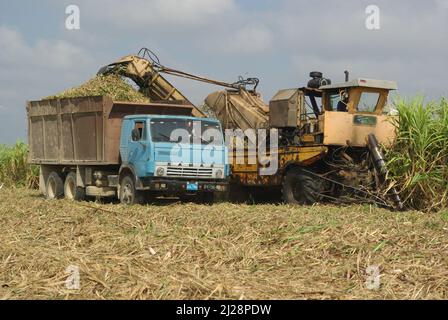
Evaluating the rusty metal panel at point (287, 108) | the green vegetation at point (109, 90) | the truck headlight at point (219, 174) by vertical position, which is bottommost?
the truck headlight at point (219, 174)

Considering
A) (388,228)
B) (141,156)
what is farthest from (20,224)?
(388,228)

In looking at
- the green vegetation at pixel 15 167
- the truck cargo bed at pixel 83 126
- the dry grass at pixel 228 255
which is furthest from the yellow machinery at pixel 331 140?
the green vegetation at pixel 15 167

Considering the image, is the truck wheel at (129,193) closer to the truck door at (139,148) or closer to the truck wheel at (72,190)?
the truck door at (139,148)

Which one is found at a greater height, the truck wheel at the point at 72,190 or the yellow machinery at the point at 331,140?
the yellow machinery at the point at 331,140

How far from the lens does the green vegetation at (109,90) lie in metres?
15.5

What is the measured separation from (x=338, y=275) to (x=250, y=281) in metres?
0.95

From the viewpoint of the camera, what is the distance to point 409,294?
5.88m

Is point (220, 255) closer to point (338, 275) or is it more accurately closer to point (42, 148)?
point (338, 275)

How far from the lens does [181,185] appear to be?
1294cm

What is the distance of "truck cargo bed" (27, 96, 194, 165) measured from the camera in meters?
14.2

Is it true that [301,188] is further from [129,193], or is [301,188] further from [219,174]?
[129,193]

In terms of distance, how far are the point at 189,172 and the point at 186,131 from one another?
0.93 m

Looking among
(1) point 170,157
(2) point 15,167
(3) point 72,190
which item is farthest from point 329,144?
(2) point 15,167

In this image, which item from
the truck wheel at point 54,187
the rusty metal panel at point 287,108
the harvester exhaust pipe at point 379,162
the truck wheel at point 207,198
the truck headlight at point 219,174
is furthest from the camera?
the truck wheel at point 54,187
